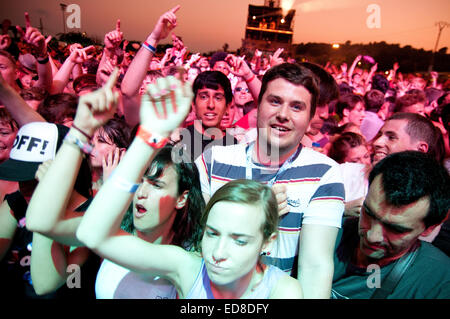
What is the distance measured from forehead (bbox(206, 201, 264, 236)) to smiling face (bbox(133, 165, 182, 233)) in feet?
1.37

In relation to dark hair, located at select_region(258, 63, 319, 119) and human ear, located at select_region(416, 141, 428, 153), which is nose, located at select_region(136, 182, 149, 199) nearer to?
dark hair, located at select_region(258, 63, 319, 119)

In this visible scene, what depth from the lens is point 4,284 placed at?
1799 mm

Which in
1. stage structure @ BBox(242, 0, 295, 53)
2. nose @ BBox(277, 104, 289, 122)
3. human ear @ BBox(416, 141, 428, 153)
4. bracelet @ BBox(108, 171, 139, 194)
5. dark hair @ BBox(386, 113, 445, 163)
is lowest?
human ear @ BBox(416, 141, 428, 153)

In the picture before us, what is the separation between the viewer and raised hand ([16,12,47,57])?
122 inches

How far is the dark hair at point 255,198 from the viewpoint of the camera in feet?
4.01

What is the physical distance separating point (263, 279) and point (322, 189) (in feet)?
1.85

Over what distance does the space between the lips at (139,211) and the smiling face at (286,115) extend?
0.80 meters

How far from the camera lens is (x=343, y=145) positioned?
10.5ft

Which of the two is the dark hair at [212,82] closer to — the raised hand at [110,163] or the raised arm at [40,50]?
the raised hand at [110,163]

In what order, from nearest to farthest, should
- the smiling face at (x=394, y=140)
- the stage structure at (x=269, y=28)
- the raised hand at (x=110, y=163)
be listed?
the raised hand at (x=110, y=163) → the smiling face at (x=394, y=140) → the stage structure at (x=269, y=28)

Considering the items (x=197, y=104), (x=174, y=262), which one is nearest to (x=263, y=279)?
(x=174, y=262)

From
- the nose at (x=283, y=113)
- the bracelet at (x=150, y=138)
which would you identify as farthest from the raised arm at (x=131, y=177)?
Result: the nose at (x=283, y=113)

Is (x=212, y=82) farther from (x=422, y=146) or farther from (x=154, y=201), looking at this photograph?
(x=422, y=146)

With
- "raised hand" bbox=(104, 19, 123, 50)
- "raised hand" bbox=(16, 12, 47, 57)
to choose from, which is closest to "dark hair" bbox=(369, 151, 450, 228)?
"raised hand" bbox=(104, 19, 123, 50)
